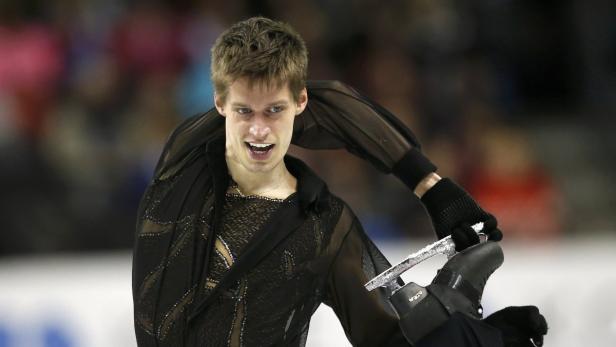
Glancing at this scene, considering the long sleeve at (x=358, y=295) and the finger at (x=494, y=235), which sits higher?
the finger at (x=494, y=235)

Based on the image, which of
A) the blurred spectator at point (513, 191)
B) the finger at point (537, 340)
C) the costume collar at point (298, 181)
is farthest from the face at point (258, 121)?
the blurred spectator at point (513, 191)

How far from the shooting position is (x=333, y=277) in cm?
341

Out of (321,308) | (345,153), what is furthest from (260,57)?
(345,153)

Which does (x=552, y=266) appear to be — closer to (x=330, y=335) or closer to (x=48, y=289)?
(x=330, y=335)

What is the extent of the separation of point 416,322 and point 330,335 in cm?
240

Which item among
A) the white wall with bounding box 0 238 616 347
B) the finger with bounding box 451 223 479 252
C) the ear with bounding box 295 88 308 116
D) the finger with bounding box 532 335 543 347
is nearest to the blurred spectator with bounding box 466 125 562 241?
the white wall with bounding box 0 238 616 347

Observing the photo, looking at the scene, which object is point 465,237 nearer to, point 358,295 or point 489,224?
point 489,224

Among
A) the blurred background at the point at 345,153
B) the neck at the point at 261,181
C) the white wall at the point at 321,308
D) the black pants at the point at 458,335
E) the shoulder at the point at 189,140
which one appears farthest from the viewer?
the blurred background at the point at 345,153

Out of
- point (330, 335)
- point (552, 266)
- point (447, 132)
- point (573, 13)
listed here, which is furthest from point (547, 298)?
point (573, 13)

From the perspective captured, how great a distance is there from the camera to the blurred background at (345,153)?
Answer: 583 cm

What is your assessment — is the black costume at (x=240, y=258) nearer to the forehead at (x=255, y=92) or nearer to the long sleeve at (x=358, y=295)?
the long sleeve at (x=358, y=295)

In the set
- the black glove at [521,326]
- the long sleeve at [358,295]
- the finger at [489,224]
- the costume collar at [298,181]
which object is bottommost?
the black glove at [521,326]

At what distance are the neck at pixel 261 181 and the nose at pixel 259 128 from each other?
0.65 ft

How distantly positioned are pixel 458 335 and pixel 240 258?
0.69 metres
